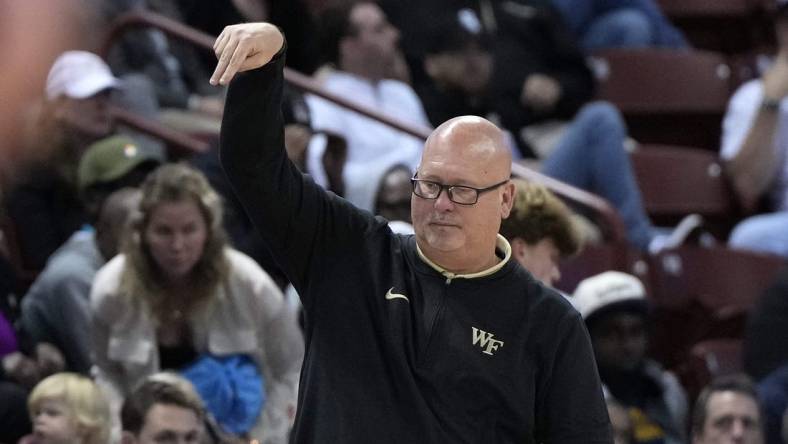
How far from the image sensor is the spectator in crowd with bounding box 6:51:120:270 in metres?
6.30

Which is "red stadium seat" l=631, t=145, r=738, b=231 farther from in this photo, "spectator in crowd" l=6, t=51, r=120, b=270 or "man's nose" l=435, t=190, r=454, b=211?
"man's nose" l=435, t=190, r=454, b=211

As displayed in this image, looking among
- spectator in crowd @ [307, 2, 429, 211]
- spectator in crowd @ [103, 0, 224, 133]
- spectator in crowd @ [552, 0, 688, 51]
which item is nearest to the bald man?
spectator in crowd @ [307, 2, 429, 211]

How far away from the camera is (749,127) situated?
789 cm

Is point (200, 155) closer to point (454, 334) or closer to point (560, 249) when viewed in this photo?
point (560, 249)

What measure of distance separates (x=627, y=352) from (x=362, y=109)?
1.69 meters

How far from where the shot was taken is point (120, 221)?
583cm

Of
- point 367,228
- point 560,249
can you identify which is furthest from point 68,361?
point 367,228

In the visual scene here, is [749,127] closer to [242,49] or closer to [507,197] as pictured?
[507,197]

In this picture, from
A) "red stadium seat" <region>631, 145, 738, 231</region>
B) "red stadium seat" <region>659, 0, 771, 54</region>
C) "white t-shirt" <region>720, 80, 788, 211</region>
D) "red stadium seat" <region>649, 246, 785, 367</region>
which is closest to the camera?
"red stadium seat" <region>649, 246, 785, 367</region>

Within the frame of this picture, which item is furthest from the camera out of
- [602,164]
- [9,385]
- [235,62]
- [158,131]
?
[602,164]

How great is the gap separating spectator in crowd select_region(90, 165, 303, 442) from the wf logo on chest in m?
2.21

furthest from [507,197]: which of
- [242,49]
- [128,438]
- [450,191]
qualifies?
[128,438]

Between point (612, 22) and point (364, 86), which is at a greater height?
point (612, 22)

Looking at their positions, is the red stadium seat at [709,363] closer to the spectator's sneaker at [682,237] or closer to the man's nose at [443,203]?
the spectator's sneaker at [682,237]
